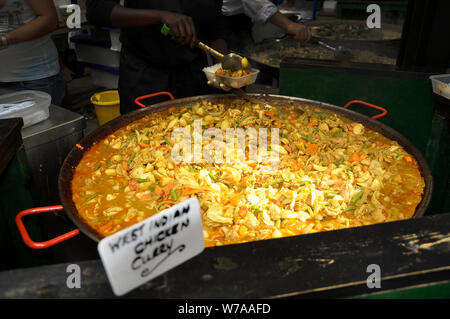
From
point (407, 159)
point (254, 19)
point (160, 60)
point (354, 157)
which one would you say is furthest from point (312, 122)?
point (254, 19)

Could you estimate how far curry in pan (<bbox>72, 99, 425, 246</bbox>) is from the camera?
67.2 inches

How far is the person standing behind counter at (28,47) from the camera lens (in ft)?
10.4

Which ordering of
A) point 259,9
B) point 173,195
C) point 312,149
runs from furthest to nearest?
1. point 259,9
2. point 312,149
3. point 173,195

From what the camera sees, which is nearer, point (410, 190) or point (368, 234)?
point (368, 234)

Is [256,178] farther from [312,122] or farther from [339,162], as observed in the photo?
[312,122]

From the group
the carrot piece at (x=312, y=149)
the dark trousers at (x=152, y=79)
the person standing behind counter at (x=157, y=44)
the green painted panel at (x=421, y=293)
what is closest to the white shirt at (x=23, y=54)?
the person standing behind counter at (x=157, y=44)

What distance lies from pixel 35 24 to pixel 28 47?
31 centimetres

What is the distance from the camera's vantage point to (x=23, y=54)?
337cm

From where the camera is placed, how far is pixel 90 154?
2295 millimetres

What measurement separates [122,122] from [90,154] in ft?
1.56

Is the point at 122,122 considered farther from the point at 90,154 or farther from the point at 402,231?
the point at 402,231

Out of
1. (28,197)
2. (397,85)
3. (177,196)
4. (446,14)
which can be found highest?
(446,14)

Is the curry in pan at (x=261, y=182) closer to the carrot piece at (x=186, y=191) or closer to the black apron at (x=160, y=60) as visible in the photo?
the carrot piece at (x=186, y=191)
